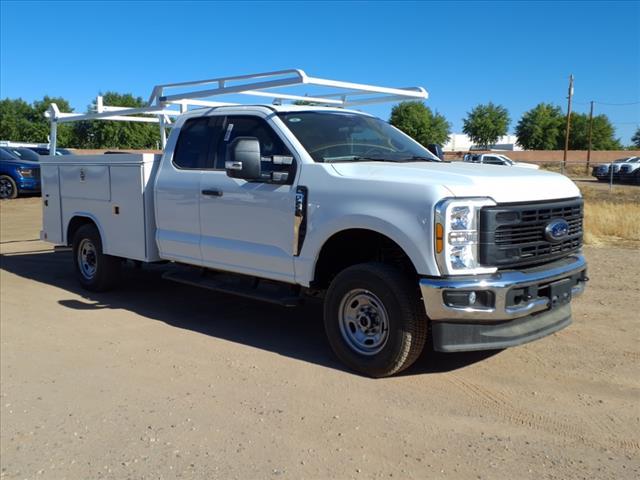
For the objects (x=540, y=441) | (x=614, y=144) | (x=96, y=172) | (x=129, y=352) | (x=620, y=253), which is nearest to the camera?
(x=540, y=441)

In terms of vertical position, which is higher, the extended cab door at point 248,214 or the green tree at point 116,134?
the green tree at point 116,134

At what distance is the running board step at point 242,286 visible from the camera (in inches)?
228

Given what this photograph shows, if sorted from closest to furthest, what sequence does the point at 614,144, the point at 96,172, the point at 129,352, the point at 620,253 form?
the point at 129,352
the point at 96,172
the point at 620,253
the point at 614,144

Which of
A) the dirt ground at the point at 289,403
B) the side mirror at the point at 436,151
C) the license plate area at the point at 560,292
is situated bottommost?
the dirt ground at the point at 289,403

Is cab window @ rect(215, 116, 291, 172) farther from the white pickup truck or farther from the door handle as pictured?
the door handle

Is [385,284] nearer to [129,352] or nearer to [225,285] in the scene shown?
[225,285]

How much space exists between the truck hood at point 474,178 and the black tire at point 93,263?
384 cm

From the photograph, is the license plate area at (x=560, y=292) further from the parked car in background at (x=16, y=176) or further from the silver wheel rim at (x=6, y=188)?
the silver wheel rim at (x=6, y=188)

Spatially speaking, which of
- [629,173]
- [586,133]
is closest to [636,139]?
[586,133]

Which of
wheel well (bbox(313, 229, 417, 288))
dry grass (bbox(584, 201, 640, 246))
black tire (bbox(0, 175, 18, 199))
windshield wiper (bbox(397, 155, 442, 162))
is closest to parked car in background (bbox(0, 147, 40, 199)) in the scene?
black tire (bbox(0, 175, 18, 199))

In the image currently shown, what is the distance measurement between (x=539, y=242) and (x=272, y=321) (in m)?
3.06

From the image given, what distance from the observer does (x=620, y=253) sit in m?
9.95

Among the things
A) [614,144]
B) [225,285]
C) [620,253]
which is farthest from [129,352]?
[614,144]

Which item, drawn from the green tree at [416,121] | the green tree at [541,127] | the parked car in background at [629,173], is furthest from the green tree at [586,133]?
the parked car in background at [629,173]
